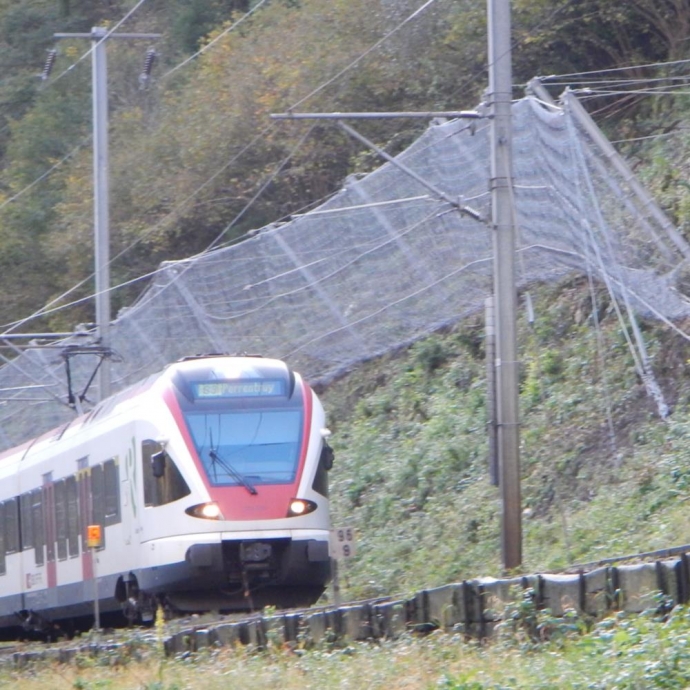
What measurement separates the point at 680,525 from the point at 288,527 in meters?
4.29

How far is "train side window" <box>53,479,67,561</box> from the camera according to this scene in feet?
61.9

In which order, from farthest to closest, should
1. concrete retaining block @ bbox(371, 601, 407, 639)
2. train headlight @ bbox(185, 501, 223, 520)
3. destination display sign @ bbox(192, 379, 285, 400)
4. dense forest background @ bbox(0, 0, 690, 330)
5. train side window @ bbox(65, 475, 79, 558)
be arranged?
1. dense forest background @ bbox(0, 0, 690, 330)
2. train side window @ bbox(65, 475, 79, 558)
3. destination display sign @ bbox(192, 379, 285, 400)
4. train headlight @ bbox(185, 501, 223, 520)
5. concrete retaining block @ bbox(371, 601, 407, 639)

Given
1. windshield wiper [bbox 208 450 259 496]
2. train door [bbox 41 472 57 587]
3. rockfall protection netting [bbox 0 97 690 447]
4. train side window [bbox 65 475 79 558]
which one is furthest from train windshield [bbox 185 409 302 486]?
train door [bbox 41 472 57 587]

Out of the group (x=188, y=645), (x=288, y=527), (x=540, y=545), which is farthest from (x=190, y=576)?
(x=540, y=545)

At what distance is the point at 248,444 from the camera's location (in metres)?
16.0

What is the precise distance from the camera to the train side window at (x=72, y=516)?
18.4 metres

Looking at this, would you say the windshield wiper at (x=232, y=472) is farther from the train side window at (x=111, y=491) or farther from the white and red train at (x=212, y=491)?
the train side window at (x=111, y=491)

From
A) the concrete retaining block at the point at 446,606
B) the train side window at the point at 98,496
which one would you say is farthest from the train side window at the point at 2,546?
the concrete retaining block at the point at 446,606

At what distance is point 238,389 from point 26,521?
602cm

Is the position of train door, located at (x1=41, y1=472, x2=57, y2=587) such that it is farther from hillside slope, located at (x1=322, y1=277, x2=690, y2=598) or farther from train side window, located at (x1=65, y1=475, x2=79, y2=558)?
hillside slope, located at (x1=322, y1=277, x2=690, y2=598)

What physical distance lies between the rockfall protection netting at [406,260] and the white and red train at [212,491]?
3855 mm

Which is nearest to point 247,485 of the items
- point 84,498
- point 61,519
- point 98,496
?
point 98,496

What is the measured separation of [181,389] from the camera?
16078mm

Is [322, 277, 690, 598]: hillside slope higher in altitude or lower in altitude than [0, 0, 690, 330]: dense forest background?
lower
